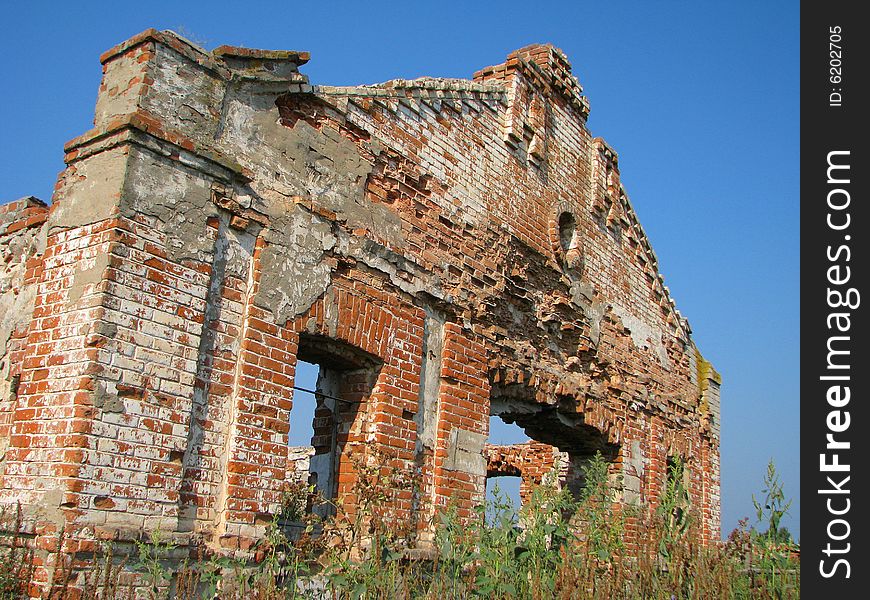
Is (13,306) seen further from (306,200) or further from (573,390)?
(573,390)

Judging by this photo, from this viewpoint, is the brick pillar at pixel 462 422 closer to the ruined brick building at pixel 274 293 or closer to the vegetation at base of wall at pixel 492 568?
the ruined brick building at pixel 274 293

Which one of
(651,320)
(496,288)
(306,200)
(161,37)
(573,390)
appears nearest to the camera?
(161,37)

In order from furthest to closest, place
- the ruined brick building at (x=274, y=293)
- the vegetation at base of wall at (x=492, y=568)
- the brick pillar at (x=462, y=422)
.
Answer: the brick pillar at (x=462, y=422), the ruined brick building at (x=274, y=293), the vegetation at base of wall at (x=492, y=568)

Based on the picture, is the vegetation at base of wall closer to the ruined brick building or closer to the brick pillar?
the ruined brick building

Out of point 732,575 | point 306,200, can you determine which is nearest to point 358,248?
point 306,200

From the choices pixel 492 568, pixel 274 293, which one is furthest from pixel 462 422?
pixel 492 568

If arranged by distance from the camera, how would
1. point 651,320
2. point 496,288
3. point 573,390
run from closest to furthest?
1. point 496,288
2. point 573,390
3. point 651,320

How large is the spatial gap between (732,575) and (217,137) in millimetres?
4216

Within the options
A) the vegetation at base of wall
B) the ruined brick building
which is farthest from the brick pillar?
the vegetation at base of wall

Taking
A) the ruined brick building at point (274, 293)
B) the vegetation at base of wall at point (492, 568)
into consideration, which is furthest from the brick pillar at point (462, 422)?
the vegetation at base of wall at point (492, 568)

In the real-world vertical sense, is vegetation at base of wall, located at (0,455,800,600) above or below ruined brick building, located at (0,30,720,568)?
below

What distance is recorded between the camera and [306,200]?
580cm

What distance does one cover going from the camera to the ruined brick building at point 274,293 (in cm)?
450

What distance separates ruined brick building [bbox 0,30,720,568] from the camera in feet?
14.8
